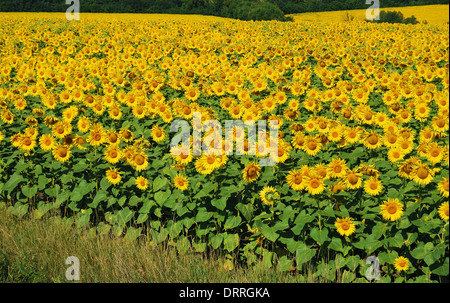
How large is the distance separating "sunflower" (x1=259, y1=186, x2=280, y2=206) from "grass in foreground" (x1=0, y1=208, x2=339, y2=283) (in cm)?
66

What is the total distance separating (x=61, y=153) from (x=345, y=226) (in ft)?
11.0

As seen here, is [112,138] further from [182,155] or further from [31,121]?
[31,121]

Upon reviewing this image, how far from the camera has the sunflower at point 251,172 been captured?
14.0 ft

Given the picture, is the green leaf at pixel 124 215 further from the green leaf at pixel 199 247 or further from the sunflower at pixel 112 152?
the green leaf at pixel 199 247

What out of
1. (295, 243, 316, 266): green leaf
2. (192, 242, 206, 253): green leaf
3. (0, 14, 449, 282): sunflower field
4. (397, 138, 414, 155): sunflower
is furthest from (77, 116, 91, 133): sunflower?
(397, 138, 414, 155): sunflower

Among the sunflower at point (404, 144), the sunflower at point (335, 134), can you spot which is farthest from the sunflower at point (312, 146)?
the sunflower at point (404, 144)

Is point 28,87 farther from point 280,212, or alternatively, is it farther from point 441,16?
point 441,16

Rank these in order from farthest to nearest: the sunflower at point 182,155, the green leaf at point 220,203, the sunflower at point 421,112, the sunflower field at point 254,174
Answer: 1. the sunflower at point 421,112
2. the sunflower at point 182,155
3. the green leaf at point 220,203
4. the sunflower field at point 254,174

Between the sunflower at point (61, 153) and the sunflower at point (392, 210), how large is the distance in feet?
11.6

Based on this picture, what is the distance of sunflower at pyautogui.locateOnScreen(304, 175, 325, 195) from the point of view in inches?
157

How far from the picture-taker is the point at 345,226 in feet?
13.2

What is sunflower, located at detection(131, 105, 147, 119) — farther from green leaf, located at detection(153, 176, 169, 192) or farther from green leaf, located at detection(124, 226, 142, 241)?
green leaf, located at detection(124, 226, 142, 241)

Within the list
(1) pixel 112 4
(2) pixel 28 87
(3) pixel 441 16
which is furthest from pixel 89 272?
(1) pixel 112 4
